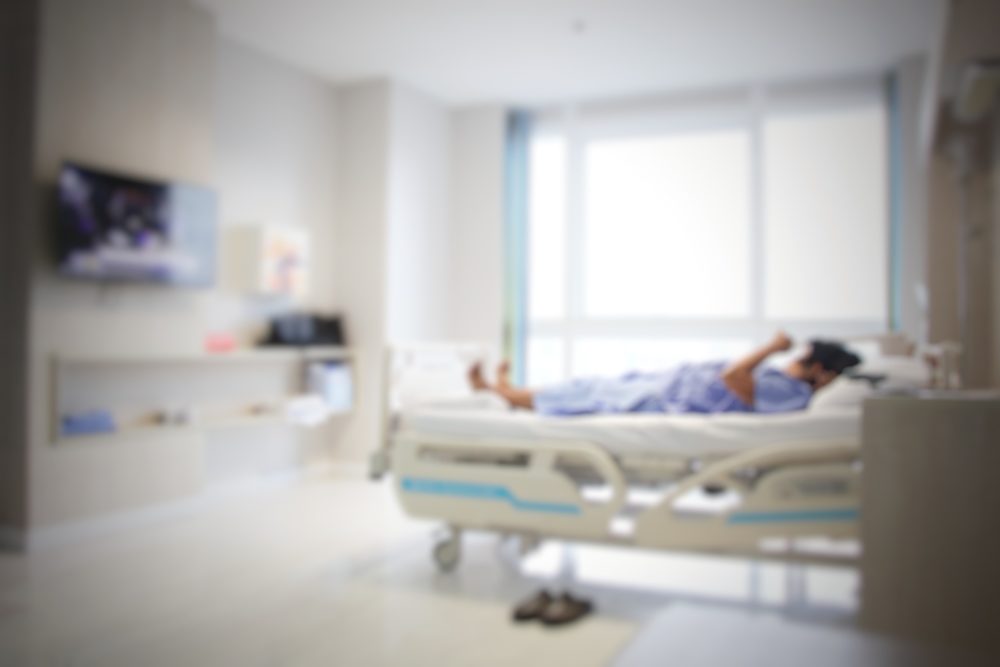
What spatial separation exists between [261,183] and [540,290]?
2.12m

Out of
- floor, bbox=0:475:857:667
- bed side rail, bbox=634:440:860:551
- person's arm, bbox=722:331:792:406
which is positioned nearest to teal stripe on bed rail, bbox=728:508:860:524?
bed side rail, bbox=634:440:860:551

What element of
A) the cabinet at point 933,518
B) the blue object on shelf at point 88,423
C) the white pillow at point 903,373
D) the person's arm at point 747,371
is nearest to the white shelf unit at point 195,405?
the blue object on shelf at point 88,423

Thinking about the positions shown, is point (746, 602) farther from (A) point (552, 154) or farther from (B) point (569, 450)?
(A) point (552, 154)

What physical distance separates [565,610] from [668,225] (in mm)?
3437

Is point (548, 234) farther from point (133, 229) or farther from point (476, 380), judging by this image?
point (133, 229)

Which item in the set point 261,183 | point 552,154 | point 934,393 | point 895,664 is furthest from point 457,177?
point 895,664

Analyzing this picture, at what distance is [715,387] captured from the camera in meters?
2.70

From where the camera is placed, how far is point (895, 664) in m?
0.89

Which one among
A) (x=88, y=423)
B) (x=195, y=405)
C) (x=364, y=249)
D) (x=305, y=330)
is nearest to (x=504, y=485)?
(x=88, y=423)

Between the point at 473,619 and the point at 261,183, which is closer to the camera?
the point at 473,619

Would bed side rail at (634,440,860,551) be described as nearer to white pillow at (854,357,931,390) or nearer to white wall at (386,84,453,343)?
white pillow at (854,357,931,390)

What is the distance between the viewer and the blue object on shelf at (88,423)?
3.27 metres

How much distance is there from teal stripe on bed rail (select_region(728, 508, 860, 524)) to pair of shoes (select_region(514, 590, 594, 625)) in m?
0.57

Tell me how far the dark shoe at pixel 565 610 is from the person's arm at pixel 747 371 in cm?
91
